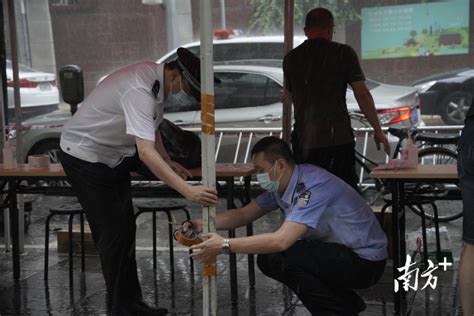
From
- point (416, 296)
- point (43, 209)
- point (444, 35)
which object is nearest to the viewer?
point (416, 296)

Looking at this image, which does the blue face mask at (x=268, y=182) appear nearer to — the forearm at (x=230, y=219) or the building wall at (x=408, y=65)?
the forearm at (x=230, y=219)

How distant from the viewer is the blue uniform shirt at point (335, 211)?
12.0 feet

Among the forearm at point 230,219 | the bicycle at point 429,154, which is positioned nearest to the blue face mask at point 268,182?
the forearm at point 230,219

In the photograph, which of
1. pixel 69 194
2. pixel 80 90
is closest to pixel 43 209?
pixel 80 90

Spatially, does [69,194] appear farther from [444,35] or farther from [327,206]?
[444,35]

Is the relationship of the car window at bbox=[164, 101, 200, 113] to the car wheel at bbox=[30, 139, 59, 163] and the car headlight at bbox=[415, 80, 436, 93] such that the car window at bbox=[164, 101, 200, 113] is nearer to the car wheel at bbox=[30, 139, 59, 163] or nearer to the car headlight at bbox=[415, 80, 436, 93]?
the car wheel at bbox=[30, 139, 59, 163]

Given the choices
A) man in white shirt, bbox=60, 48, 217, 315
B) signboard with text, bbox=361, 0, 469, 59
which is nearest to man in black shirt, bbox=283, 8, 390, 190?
man in white shirt, bbox=60, 48, 217, 315

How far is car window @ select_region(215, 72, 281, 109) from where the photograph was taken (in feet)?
28.4

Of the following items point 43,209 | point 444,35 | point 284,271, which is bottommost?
point 43,209

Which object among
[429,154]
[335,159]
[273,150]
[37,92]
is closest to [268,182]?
[273,150]

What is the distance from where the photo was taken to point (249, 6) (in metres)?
9.06

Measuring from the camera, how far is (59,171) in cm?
505

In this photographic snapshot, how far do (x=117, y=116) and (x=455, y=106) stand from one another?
701cm

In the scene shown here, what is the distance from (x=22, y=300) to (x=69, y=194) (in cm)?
79
